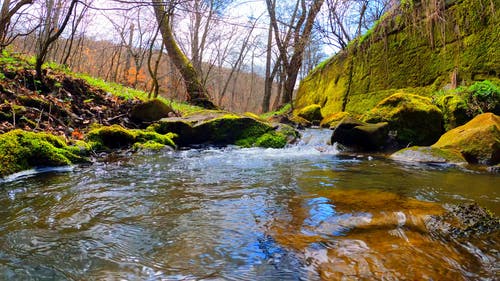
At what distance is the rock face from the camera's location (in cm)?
739

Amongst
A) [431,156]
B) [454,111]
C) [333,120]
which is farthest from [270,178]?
[333,120]

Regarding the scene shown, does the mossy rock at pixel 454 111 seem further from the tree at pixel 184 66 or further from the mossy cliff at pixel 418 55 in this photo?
the tree at pixel 184 66

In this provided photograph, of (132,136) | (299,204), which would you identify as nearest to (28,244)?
(299,204)

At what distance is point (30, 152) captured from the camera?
3.87m

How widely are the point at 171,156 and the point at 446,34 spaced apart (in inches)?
288

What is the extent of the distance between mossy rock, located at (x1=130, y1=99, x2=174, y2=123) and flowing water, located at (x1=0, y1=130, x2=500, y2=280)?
13.5ft

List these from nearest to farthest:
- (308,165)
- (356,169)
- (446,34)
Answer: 1. (356,169)
2. (308,165)
3. (446,34)

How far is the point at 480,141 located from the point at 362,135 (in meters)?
1.93

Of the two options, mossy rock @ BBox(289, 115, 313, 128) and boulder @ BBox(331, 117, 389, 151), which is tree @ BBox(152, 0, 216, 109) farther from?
boulder @ BBox(331, 117, 389, 151)

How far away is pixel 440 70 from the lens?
26.8 ft

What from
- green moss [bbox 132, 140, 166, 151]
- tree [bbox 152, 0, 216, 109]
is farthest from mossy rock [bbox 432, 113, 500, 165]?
tree [bbox 152, 0, 216, 109]

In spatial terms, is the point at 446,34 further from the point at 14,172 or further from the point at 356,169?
the point at 14,172

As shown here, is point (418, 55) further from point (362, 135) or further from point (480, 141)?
point (480, 141)

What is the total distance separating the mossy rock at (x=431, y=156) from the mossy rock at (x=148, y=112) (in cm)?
547
